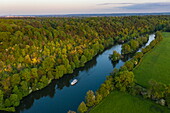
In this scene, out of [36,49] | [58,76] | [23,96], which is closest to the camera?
[23,96]

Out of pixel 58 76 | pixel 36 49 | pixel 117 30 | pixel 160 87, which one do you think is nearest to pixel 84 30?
pixel 117 30

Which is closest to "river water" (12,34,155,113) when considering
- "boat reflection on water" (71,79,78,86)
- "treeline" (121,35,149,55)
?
"boat reflection on water" (71,79,78,86)

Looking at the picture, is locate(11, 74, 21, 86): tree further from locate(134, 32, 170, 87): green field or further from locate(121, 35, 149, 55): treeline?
locate(121, 35, 149, 55): treeline

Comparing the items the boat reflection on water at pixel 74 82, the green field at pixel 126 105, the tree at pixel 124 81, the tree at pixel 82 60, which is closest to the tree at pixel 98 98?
the green field at pixel 126 105

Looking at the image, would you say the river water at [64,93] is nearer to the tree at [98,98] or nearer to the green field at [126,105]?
the tree at [98,98]

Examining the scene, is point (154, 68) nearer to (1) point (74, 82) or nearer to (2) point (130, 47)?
(2) point (130, 47)

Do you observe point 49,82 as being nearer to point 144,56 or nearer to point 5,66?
point 5,66
